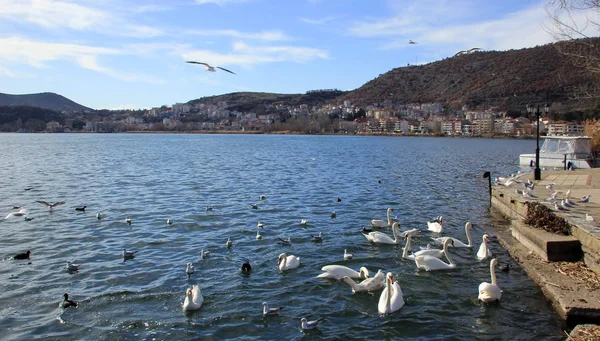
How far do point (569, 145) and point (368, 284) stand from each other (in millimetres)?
26932

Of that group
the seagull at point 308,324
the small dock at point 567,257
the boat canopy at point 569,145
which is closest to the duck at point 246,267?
the seagull at point 308,324

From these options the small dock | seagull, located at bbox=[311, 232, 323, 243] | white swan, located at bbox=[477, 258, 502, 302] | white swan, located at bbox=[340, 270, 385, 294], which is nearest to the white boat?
the small dock

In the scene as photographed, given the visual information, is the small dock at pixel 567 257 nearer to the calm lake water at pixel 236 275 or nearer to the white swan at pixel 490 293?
the calm lake water at pixel 236 275

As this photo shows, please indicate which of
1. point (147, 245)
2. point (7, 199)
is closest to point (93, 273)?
point (147, 245)

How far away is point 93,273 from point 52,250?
2.77 meters

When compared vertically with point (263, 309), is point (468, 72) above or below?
above

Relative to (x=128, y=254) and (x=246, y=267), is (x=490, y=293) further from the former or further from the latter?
(x=128, y=254)

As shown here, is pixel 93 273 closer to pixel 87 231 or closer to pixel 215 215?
pixel 87 231

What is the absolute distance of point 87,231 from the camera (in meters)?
14.9

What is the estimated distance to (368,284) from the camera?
31.4ft

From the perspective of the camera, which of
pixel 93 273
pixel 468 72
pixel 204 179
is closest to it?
pixel 93 273

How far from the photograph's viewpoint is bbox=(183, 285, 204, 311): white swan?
8570mm

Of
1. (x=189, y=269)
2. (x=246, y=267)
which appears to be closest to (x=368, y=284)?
(x=246, y=267)

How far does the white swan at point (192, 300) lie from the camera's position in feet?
28.1
